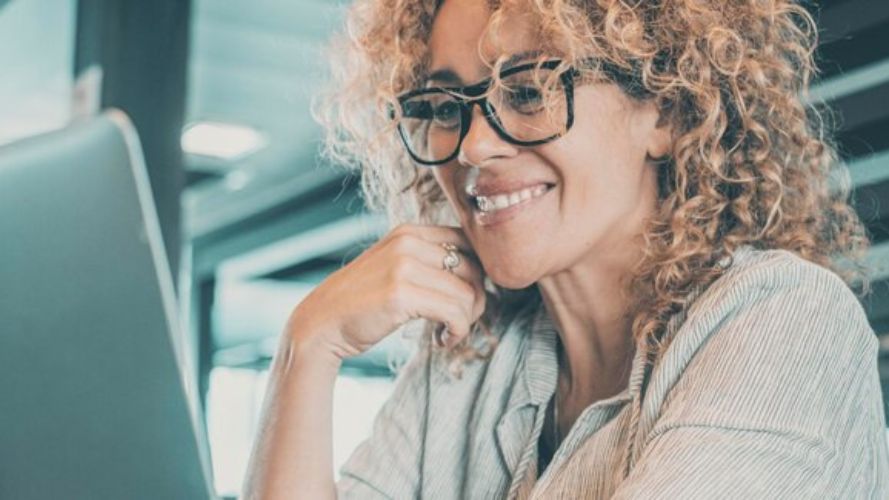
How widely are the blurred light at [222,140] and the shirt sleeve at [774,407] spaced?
→ 5298 mm

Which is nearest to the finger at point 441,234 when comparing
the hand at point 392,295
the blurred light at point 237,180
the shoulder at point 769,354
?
the hand at point 392,295

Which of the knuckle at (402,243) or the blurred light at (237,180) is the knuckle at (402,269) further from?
the blurred light at (237,180)

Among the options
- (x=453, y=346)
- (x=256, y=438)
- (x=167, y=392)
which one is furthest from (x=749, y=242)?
(x=167, y=392)

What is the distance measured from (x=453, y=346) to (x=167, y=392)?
0.80 m

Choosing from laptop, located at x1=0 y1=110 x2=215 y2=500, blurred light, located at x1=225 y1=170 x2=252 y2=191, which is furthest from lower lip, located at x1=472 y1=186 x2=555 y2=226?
blurred light, located at x1=225 y1=170 x2=252 y2=191

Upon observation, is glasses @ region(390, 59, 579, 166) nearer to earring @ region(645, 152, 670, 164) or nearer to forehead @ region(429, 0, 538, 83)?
forehead @ region(429, 0, 538, 83)

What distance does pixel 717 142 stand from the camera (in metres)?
1.43

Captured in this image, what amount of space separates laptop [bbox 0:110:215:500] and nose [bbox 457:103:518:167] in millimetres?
608

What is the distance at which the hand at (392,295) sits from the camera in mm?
1472

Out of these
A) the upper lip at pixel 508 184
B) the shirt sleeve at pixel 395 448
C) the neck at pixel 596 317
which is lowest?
the shirt sleeve at pixel 395 448

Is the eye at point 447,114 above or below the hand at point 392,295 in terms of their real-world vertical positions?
above

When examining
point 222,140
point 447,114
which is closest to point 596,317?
point 447,114

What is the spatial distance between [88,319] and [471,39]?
738mm

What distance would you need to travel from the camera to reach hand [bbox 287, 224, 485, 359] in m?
1.47
